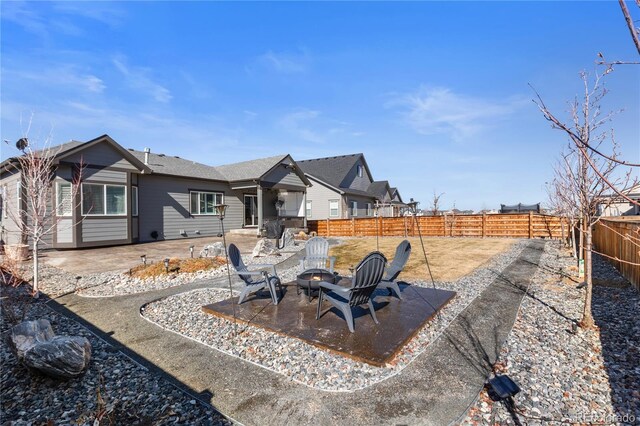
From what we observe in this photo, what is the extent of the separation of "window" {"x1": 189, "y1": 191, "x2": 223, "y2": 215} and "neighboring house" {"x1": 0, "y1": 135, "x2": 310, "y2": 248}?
0.05 meters

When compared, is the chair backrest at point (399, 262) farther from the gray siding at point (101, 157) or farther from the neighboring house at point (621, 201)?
the gray siding at point (101, 157)

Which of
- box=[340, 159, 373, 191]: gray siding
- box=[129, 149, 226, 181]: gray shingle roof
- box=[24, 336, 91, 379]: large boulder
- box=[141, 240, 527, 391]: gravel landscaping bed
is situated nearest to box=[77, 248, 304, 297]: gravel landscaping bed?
box=[141, 240, 527, 391]: gravel landscaping bed

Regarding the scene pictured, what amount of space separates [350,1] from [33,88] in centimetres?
1085

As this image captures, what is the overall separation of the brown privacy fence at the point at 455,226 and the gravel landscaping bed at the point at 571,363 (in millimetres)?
9476

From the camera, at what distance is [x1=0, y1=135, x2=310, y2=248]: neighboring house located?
1208cm

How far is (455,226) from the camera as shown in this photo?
19188 millimetres

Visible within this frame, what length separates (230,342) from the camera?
4168 mm

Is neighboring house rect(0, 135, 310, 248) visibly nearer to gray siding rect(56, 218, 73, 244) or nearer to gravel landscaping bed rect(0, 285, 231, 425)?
gray siding rect(56, 218, 73, 244)

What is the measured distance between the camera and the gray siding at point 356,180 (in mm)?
27250

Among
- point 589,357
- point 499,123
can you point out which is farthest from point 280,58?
point 589,357

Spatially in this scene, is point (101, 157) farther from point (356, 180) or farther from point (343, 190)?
point (356, 180)

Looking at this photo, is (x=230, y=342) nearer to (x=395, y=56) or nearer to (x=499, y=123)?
(x=395, y=56)

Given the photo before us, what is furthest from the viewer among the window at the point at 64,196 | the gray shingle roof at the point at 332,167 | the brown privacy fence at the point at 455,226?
the gray shingle roof at the point at 332,167

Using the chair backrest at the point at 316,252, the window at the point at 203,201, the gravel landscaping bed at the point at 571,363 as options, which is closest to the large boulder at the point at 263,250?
the chair backrest at the point at 316,252
